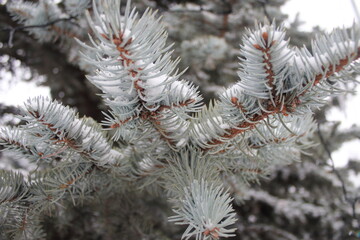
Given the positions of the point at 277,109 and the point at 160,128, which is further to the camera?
the point at 160,128

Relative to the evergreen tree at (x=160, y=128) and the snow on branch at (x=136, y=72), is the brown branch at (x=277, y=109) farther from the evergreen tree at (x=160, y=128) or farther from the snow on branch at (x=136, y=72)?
the snow on branch at (x=136, y=72)

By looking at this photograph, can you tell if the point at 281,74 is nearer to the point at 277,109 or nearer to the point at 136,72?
the point at 277,109

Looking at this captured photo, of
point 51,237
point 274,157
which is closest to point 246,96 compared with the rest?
point 274,157

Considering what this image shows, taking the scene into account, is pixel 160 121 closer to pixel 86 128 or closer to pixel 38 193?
pixel 86 128

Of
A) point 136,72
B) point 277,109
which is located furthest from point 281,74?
point 136,72

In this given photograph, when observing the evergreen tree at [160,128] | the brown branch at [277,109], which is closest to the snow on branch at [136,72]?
the evergreen tree at [160,128]

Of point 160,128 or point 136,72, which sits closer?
point 136,72

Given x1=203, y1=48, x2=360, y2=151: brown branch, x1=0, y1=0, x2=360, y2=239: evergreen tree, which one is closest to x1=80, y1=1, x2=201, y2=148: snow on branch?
x1=0, y1=0, x2=360, y2=239: evergreen tree

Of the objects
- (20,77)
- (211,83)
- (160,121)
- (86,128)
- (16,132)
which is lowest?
(20,77)

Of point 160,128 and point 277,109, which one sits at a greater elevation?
point 277,109

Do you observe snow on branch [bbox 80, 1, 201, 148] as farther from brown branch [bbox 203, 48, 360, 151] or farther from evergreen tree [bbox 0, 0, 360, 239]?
brown branch [bbox 203, 48, 360, 151]

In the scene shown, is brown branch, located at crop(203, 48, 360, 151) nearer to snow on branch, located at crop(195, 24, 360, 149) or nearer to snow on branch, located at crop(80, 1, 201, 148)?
snow on branch, located at crop(195, 24, 360, 149)
